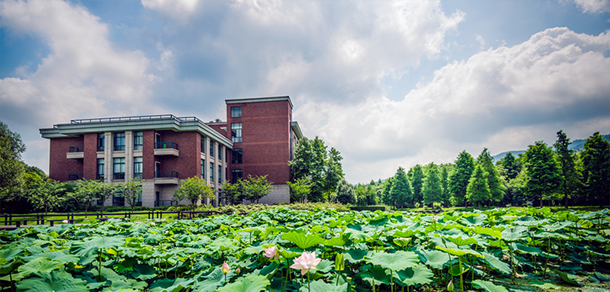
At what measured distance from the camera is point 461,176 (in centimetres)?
4584

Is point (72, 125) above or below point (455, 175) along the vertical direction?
above

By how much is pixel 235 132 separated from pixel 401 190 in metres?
35.1

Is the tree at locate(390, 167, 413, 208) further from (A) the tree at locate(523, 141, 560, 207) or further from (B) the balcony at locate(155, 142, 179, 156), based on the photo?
(B) the balcony at locate(155, 142, 179, 156)

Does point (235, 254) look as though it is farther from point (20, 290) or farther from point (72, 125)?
point (72, 125)

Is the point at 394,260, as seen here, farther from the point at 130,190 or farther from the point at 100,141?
the point at 100,141

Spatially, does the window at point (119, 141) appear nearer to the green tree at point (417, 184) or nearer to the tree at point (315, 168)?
the tree at point (315, 168)

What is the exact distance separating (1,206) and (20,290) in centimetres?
3222

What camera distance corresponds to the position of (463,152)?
46594 mm

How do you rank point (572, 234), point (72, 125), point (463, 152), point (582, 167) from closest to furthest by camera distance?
point (572, 234), point (582, 167), point (72, 125), point (463, 152)

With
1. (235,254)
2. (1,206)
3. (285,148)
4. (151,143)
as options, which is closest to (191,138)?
(151,143)

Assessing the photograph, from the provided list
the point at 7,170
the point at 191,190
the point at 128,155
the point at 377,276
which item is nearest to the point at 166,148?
the point at 128,155

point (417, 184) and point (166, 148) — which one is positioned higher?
point (166, 148)

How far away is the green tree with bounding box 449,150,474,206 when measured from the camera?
45.5m

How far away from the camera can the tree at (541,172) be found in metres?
34.7
